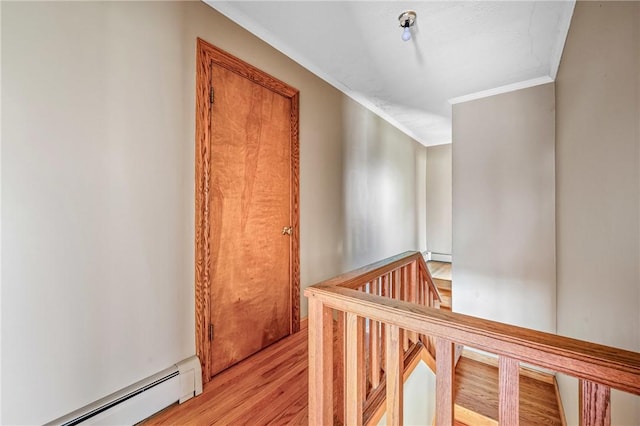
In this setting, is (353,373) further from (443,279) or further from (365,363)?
(443,279)

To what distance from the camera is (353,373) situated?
101 cm

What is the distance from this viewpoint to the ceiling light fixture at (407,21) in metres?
1.70

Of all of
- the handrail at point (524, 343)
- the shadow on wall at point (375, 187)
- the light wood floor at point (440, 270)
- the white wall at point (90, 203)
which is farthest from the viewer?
the light wood floor at point (440, 270)

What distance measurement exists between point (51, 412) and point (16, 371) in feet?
0.76

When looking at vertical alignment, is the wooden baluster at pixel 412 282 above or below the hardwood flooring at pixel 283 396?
above

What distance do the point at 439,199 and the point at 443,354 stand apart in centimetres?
529

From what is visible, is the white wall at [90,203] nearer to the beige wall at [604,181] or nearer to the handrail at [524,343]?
the handrail at [524,343]

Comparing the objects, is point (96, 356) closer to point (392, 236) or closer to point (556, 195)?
point (556, 195)

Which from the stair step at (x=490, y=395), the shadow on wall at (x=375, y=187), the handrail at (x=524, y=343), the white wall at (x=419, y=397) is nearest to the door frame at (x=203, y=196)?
the handrail at (x=524, y=343)

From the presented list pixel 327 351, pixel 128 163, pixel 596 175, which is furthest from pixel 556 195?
pixel 128 163

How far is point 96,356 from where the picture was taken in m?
1.22

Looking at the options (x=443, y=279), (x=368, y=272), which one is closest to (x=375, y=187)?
(x=443, y=279)

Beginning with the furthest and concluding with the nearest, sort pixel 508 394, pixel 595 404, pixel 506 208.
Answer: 1. pixel 506 208
2. pixel 508 394
3. pixel 595 404

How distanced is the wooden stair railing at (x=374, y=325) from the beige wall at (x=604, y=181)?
0.81 metres
